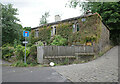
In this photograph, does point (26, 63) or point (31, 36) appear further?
point (31, 36)

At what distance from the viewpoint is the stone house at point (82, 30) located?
35.0ft

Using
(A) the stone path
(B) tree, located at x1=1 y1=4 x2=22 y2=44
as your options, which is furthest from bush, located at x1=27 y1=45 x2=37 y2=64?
(B) tree, located at x1=1 y1=4 x2=22 y2=44

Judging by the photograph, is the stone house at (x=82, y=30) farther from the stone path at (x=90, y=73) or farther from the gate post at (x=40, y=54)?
the gate post at (x=40, y=54)

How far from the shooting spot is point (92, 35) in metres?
10.6

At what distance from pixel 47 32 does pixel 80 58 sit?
9.87m

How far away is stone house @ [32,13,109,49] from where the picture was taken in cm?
1067

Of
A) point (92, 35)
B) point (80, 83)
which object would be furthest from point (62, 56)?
point (92, 35)

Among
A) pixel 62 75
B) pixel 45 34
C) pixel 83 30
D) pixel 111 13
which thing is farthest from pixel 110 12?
pixel 62 75

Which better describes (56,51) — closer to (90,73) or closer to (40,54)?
(40,54)

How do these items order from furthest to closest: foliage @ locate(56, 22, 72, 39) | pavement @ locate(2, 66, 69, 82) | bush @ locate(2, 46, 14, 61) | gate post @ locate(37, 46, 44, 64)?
foliage @ locate(56, 22, 72, 39), bush @ locate(2, 46, 14, 61), gate post @ locate(37, 46, 44, 64), pavement @ locate(2, 66, 69, 82)

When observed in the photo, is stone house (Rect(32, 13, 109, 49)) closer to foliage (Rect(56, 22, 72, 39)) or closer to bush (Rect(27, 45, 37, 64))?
foliage (Rect(56, 22, 72, 39))

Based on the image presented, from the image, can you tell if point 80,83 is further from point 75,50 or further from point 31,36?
point 31,36

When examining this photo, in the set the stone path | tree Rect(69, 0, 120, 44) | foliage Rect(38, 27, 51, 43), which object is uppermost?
tree Rect(69, 0, 120, 44)

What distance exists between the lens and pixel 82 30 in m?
11.8
